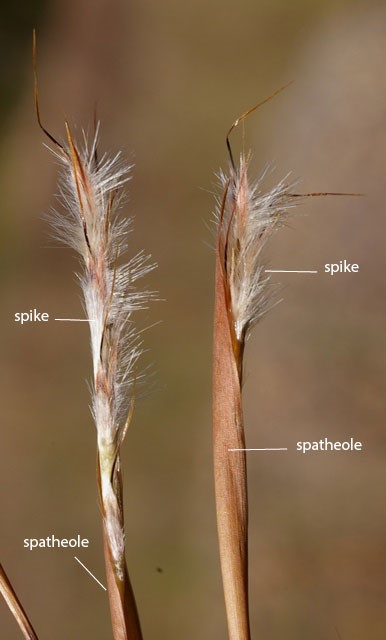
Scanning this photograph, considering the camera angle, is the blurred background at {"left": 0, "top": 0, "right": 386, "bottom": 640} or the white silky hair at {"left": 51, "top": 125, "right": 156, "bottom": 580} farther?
the blurred background at {"left": 0, "top": 0, "right": 386, "bottom": 640}

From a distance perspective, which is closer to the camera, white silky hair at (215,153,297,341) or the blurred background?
white silky hair at (215,153,297,341)

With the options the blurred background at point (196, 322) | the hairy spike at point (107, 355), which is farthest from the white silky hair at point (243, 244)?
the blurred background at point (196, 322)

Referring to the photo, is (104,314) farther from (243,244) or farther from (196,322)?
(196,322)

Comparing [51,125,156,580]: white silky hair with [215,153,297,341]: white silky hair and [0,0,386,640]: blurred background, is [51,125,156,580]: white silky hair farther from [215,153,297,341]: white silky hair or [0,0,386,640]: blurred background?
[0,0,386,640]: blurred background

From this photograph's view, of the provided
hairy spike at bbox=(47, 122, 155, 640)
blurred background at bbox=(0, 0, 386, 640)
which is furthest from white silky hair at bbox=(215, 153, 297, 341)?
blurred background at bbox=(0, 0, 386, 640)

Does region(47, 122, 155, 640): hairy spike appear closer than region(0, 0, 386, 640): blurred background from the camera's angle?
Yes

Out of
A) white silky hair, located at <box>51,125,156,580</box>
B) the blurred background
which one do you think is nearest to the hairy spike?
white silky hair, located at <box>51,125,156,580</box>

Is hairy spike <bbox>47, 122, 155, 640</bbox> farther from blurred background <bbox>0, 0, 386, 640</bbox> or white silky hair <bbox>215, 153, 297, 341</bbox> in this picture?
blurred background <bbox>0, 0, 386, 640</bbox>

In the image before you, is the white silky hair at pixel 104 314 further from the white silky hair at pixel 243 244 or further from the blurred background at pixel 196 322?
the blurred background at pixel 196 322

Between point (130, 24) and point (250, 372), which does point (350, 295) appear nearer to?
point (250, 372)
